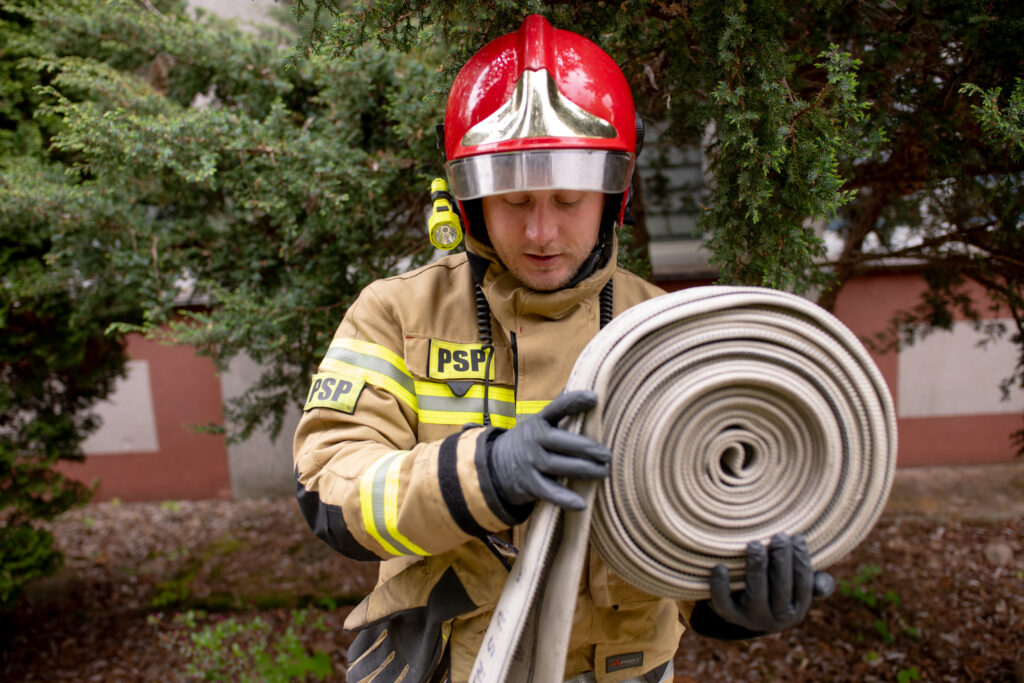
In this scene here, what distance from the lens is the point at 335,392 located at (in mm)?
1456

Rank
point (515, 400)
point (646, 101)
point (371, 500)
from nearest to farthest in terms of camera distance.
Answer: point (371, 500) → point (515, 400) → point (646, 101)

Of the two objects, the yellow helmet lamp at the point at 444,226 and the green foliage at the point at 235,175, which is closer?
the yellow helmet lamp at the point at 444,226

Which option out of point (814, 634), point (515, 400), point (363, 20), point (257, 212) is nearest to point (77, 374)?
point (257, 212)

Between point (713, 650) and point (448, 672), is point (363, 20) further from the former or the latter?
point (713, 650)

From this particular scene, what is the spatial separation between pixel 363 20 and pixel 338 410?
1.15 meters

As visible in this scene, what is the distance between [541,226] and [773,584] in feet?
2.87

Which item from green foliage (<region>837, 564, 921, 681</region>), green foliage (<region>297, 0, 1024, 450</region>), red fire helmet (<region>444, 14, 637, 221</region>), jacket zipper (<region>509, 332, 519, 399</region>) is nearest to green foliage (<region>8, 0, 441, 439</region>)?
green foliage (<region>297, 0, 1024, 450</region>)

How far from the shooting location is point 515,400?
156 centimetres

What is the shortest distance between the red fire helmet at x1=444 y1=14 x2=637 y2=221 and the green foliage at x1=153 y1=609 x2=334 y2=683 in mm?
2725

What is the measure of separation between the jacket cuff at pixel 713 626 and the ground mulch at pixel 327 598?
204 cm

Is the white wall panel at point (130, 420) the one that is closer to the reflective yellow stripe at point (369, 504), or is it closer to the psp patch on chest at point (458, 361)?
the psp patch on chest at point (458, 361)

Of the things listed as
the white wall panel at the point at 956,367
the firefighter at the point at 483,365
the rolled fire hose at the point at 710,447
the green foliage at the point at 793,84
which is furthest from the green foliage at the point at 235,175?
the white wall panel at the point at 956,367

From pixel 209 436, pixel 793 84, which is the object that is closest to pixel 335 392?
pixel 793 84

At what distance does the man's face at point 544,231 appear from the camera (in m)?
1.49
